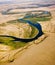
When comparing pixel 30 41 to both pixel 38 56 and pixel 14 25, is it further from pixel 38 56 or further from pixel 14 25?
pixel 14 25

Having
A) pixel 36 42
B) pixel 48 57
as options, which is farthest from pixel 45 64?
pixel 36 42

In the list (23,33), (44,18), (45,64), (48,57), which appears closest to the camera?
(45,64)

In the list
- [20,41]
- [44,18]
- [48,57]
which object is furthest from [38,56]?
[44,18]

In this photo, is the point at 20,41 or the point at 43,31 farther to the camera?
the point at 43,31

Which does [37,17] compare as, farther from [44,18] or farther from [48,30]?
[48,30]

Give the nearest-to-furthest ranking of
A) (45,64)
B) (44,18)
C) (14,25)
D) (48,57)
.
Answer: (45,64)
(48,57)
(14,25)
(44,18)

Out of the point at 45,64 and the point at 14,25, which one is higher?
A: the point at 14,25

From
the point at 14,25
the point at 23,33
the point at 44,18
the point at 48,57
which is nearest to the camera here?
the point at 48,57

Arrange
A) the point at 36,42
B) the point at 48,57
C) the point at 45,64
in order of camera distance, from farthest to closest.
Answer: the point at 36,42 → the point at 48,57 → the point at 45,64

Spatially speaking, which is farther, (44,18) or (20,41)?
(44,18)
